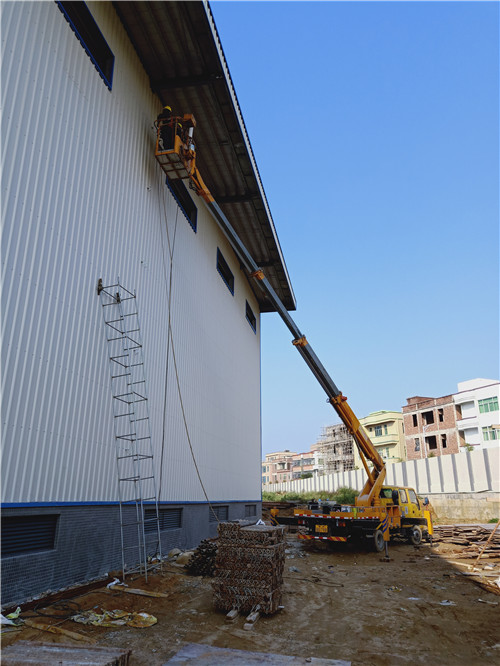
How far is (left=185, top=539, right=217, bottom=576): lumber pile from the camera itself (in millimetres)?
9866

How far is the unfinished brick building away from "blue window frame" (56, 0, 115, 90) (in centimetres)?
5161

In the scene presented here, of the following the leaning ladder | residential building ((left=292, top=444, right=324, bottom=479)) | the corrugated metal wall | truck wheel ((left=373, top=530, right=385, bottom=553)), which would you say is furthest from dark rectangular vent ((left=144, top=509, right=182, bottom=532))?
residential building ((left=292, top=444, right=324, bottom=479))

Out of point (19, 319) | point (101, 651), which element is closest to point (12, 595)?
point (101, 651)

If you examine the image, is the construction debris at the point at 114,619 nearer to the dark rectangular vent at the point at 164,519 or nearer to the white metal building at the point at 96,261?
the white metal building at the point at 96,261

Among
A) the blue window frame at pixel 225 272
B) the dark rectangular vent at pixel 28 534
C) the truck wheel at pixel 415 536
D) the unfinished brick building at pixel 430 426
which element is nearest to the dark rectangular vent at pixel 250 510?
the truck wheel at pixel 415 536

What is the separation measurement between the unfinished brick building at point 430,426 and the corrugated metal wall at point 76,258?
1795 inches

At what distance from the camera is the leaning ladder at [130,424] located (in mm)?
9711

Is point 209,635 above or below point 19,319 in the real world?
below

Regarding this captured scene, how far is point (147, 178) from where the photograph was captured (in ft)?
39.8

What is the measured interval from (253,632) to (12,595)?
3428 millimetres

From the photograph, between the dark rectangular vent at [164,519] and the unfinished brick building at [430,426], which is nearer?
the dark rectangular vent at [164,519]

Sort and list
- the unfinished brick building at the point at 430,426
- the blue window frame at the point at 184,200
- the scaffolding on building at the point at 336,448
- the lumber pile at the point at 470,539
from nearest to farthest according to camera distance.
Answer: the blue window frame at the point at 184,200
the lumber pile at the point at 470,539
the unfinished brick building at the point at 430,426
the scaffolding on building at the point at 336,448

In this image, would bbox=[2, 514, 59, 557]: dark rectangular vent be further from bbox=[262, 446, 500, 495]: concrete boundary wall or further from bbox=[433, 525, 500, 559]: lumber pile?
bbox=[262, 446, 500, 495]: concrete boundary wall

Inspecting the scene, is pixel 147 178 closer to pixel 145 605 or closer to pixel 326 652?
pixel 145 605
